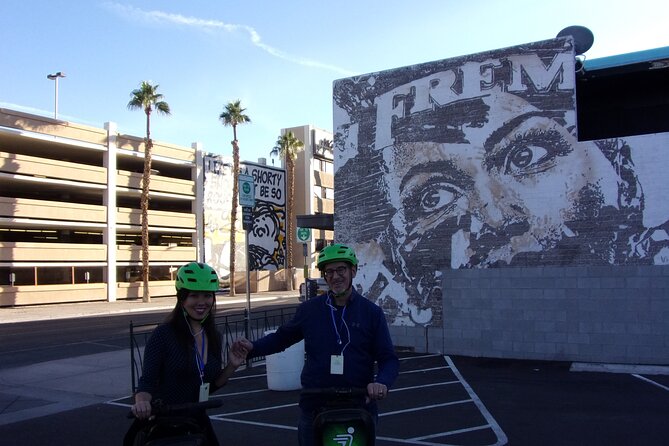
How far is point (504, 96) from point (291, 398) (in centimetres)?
755

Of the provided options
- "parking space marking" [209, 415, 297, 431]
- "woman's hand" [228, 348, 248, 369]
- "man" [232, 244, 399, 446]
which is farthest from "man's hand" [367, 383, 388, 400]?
"parking space marking" [209, 415, 297, 431]

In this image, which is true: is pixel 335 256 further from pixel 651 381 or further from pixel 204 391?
pixel 651 381

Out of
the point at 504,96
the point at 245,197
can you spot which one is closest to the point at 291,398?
the point at 245,197

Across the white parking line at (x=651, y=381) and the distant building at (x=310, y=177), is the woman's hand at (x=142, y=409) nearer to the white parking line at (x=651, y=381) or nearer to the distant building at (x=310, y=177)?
the white parking line at (x=651, y=381)

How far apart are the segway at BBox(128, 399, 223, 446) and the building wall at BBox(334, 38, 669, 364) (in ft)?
32.2

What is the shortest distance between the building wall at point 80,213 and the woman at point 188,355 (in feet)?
119

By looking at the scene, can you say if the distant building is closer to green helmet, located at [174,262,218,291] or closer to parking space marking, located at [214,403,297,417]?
parking space marking, located at [214,403,297,417]

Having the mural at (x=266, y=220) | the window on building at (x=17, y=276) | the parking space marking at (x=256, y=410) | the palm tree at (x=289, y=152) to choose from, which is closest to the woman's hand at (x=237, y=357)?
the parking space marking at (x=256, y=410)

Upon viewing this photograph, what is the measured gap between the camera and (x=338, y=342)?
3.78 metres

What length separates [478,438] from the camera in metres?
6.82

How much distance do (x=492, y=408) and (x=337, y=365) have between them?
17.2 feet

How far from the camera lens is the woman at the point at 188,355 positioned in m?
3.52

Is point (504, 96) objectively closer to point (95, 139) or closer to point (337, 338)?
point (337, 338)

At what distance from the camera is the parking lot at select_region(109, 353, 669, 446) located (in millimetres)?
6910
